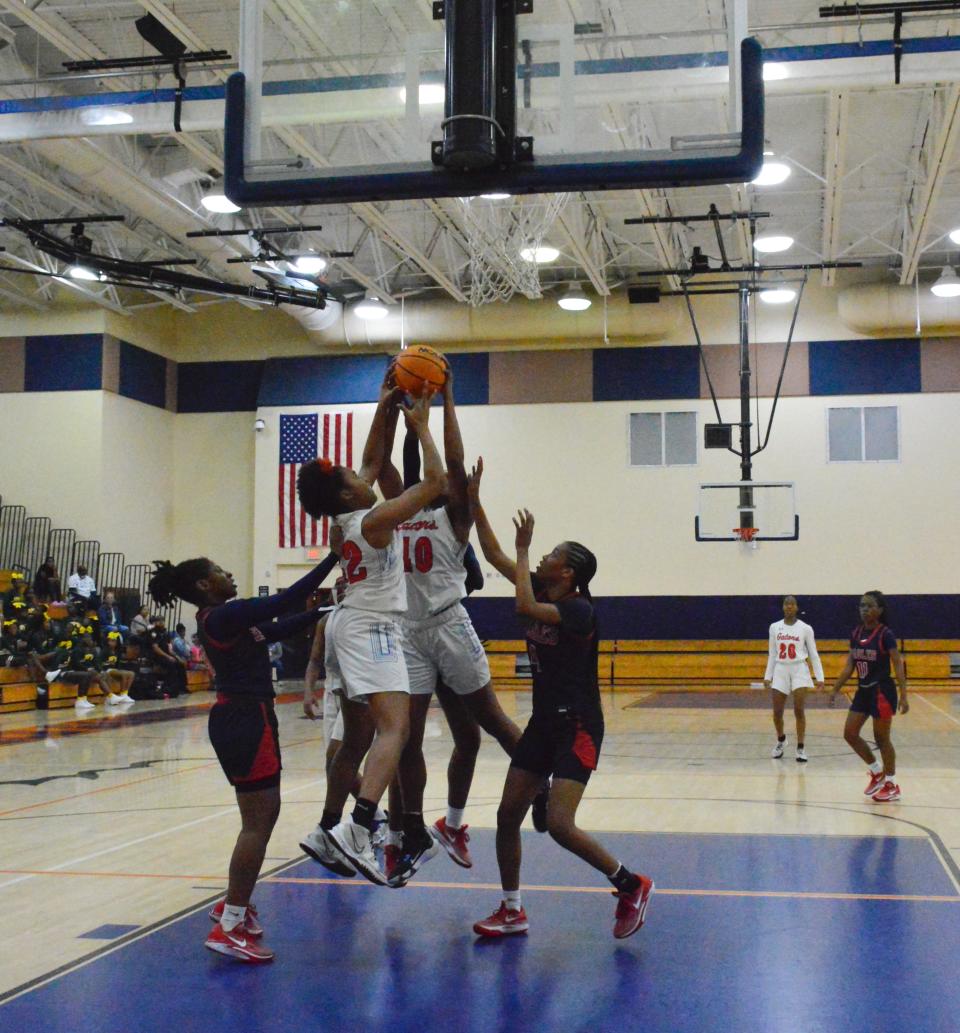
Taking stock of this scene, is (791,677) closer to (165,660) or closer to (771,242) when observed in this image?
(771,242)

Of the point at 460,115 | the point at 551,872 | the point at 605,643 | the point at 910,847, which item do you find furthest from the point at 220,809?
the point at 605,643

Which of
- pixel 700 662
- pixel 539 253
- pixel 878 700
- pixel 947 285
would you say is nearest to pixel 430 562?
pixel 878 700

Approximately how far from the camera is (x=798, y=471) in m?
23.5

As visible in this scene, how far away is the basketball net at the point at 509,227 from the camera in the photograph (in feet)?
55.2

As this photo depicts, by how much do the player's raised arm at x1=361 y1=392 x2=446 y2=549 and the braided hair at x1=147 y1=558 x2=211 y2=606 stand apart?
713 mm

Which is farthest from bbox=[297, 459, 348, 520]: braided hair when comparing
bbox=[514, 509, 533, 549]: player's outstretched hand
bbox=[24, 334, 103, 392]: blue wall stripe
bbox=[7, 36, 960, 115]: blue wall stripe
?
bbox=[24, 334, 103, 392]: blue wall stripe

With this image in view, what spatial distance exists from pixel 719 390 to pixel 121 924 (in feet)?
65.5

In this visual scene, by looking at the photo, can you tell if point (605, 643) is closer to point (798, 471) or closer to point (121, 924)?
point (798, 471)

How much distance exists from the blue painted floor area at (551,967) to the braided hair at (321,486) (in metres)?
1.86

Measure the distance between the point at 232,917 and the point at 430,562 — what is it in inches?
71.5

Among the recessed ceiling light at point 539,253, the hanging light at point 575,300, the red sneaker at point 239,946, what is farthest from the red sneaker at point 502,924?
the hanging light at point 575,300

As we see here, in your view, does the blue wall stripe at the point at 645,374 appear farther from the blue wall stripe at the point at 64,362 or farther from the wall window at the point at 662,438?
the blue wall stripe at the point at 64,362

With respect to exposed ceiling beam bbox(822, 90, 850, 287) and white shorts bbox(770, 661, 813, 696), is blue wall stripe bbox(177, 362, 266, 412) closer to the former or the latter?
exposed ceiling beam bbox(822, 90, 850, 287)

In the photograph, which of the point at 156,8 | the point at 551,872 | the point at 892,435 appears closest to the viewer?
the point at 551,872
